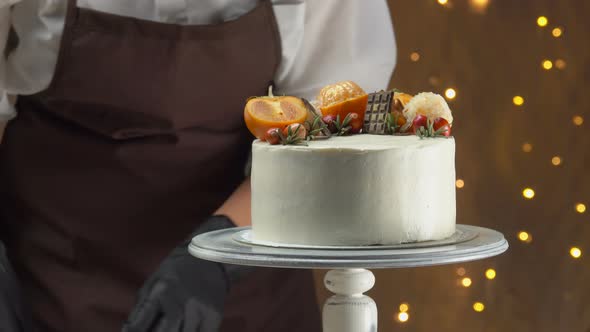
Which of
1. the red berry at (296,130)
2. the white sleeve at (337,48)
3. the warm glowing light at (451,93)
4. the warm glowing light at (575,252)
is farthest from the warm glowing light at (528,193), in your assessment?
the red berry at (296,130)

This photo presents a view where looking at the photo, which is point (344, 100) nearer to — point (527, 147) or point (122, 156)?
point (122, 156)

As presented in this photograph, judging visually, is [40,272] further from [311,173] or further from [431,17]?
[431,17]

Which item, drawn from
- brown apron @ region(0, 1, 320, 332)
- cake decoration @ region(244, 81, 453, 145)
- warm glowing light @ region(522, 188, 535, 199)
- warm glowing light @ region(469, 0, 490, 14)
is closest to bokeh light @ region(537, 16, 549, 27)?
warm glowing light @ region(469, 0, 490, 14)

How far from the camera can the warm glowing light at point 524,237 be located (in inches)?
74.4

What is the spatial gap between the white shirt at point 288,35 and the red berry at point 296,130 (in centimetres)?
35

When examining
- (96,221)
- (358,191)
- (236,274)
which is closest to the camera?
(358,191)

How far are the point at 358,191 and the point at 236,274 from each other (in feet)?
0.84

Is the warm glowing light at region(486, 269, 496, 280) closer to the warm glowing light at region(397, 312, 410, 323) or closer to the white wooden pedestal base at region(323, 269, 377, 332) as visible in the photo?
the warm glowing light at region(397, 312, 410, 323)

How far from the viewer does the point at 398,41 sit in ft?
6.22

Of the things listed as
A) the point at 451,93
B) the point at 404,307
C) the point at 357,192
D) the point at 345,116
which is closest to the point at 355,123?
the point at 345,116

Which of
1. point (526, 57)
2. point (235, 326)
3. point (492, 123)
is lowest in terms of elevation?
point (235, 326)

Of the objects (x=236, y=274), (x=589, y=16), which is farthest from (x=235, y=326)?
(x=589, y=16)

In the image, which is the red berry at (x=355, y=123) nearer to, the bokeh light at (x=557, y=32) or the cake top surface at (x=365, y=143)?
the cake top surface at (x=365, y=143)

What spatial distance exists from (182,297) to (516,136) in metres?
0.99
